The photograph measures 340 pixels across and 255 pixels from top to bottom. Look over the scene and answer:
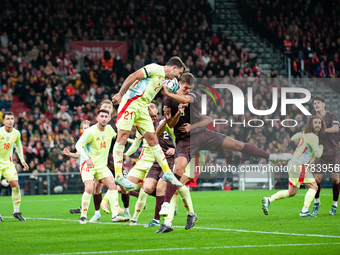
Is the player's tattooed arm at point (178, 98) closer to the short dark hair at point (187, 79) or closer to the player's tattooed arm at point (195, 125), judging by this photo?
the player's tattooed arm at point (195, 125)

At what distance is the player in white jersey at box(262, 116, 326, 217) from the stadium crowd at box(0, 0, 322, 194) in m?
8.66

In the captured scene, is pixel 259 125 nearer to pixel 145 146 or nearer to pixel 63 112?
pixel 63 112

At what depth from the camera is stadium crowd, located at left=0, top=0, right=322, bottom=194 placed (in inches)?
817

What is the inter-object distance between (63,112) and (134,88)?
14.5 meters

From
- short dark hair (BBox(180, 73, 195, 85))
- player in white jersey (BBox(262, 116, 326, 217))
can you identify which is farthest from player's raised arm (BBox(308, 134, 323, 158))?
short dark hair (BBox(180, 73, 195, 85))

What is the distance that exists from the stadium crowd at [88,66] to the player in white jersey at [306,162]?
28.4 feet

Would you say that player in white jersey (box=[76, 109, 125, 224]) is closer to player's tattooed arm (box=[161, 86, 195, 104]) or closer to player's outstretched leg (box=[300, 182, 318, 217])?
player's tattooed arm (box=[161, 86, 195, 104])

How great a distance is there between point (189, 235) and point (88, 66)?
17.6 metres

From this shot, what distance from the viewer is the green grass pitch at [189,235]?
258 inches

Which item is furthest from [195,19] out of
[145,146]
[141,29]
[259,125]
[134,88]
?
[134,88]

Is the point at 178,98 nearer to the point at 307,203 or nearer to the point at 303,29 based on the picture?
the point at 307,203

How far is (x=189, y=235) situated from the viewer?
788cm

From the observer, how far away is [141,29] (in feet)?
90.3

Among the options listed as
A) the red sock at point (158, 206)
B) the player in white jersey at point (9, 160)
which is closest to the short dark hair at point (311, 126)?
the red sock at point (158, 206)
